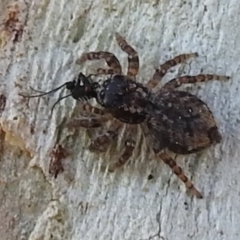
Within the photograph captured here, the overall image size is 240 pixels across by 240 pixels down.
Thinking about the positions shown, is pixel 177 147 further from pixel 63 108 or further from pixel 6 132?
pixel 6 132

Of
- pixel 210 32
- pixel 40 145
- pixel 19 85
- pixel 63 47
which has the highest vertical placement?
pixel 210 32

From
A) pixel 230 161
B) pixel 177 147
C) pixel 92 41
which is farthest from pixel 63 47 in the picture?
pixel 230 161

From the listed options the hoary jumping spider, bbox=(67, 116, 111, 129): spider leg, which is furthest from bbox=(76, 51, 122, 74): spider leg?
bbox=(67, 116, 111, 129): spider leg

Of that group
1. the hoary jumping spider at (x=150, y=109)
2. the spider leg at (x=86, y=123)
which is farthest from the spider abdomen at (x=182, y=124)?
the spider leg at (x=86, y=123)

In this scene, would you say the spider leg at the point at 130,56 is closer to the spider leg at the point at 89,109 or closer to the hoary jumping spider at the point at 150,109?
the hoary jumping spider at the point at 150,109

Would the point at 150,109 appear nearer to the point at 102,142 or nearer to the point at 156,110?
the point at 156,110

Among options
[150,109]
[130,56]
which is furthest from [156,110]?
[130,56]
